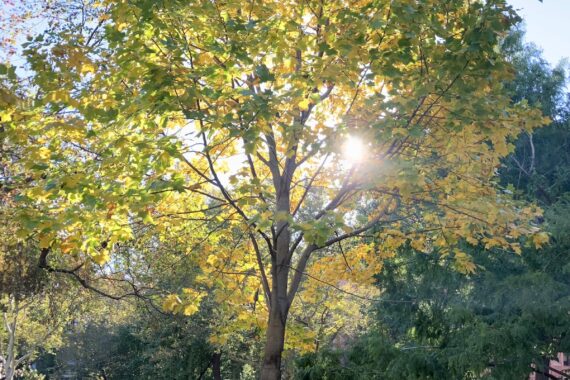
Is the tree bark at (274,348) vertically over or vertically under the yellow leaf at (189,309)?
under

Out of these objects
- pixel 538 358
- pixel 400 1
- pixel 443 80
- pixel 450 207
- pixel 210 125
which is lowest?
pixel 538 358

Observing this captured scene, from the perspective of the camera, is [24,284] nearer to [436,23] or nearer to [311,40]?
[311,40]

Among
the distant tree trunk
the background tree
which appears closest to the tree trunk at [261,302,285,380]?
the background tree

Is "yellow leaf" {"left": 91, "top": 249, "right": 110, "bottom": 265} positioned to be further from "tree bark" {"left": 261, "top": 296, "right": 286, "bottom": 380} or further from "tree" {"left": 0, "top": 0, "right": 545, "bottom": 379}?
"tree bark" {"left": 261, "top": 296, "right": 286, "bottom": 380}

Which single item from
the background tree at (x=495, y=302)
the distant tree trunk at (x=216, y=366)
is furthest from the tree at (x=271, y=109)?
the distant tree trunk at (x=216, y=366)

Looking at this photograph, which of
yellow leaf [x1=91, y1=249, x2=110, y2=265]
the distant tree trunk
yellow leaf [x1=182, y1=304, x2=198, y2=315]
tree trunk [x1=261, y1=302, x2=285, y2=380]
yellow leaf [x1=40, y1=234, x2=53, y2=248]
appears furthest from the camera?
the distant tree trunk

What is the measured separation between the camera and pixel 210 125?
5.77 meters

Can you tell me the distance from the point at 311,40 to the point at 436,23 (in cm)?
128

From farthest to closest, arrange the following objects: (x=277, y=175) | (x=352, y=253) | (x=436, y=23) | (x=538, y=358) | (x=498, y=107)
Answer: (x=538, y=358)
(x=352, y=253)
(x=277, y=175)
(x=498, y=107)
(x=436, y=23)

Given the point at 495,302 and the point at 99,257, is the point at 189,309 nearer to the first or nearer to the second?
the point at 99,257

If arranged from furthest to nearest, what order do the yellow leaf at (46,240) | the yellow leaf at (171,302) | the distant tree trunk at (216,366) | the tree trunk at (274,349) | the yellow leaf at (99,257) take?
the distant tree trunk at (216,366)
the tree trunk at (274,349)
the yellow leaf at (171,302)
the yellow leaf at (99,257)
the yellow leaf at (46,240)

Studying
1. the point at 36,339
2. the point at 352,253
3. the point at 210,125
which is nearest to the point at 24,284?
the point at 352,253

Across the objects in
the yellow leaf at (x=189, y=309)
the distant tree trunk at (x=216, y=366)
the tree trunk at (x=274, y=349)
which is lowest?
the tree trunk at (x=274, y=349)

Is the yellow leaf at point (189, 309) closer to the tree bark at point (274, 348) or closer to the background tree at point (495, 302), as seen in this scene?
the tree bark at point (274, 348)
